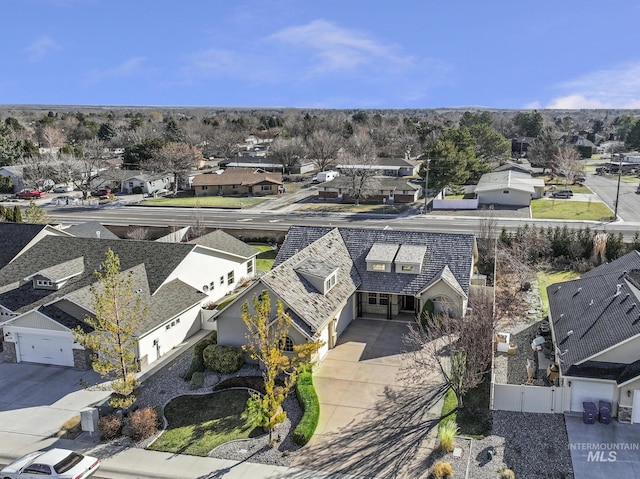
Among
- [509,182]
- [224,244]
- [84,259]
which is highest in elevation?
[509,182]

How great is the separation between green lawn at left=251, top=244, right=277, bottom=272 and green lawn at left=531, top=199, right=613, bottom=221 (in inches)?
1414

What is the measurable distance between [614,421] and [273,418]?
15358mm

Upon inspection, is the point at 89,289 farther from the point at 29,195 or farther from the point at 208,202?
the point at 29,195

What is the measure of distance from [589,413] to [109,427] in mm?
21813

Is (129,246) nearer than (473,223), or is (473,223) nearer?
(129,246)

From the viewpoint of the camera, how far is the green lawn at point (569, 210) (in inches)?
2817

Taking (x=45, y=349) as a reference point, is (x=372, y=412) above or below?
below

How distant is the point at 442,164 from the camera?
266 feet

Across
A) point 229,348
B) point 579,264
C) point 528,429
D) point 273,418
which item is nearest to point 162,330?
point 229,348

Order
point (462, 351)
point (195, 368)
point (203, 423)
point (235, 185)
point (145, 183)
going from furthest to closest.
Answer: point (145, 183), point (235, 185), point (195, 368), point (462, 351), point (203, 423)

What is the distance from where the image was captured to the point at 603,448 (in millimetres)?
23359

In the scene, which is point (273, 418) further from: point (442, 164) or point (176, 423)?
point (442, 164)

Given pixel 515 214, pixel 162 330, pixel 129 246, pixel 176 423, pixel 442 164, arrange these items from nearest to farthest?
pixel 176 423, pixel 162 330, pixel 129 246, pixel 515 214, pixel 442 164

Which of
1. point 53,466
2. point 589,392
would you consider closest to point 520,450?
point 589,392
